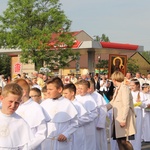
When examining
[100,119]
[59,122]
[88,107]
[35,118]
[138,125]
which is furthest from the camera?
[138,125]

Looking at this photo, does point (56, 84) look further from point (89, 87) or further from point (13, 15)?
point (13, 15)

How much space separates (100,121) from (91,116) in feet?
3.63

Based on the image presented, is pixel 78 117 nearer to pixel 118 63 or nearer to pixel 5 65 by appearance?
pixel 118 63

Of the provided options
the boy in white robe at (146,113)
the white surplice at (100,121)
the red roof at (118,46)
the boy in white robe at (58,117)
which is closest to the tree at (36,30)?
the red roof at (118,46)

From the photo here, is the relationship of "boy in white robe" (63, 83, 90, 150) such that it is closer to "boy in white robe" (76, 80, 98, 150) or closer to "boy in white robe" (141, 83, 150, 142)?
"boy in white robe" (76, 80, 98, 150)

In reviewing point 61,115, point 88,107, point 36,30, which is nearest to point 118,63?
point 88,107

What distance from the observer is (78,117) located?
751cm

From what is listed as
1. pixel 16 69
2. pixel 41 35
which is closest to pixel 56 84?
pixel 16 69

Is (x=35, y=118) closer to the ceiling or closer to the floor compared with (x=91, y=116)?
closer to the ceiling

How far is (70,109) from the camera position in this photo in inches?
254

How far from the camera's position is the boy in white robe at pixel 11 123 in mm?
4004

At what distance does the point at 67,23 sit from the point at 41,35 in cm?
223

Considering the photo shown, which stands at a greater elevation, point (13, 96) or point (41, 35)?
point (41, 35)

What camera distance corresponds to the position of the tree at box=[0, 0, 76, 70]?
32.7 m
